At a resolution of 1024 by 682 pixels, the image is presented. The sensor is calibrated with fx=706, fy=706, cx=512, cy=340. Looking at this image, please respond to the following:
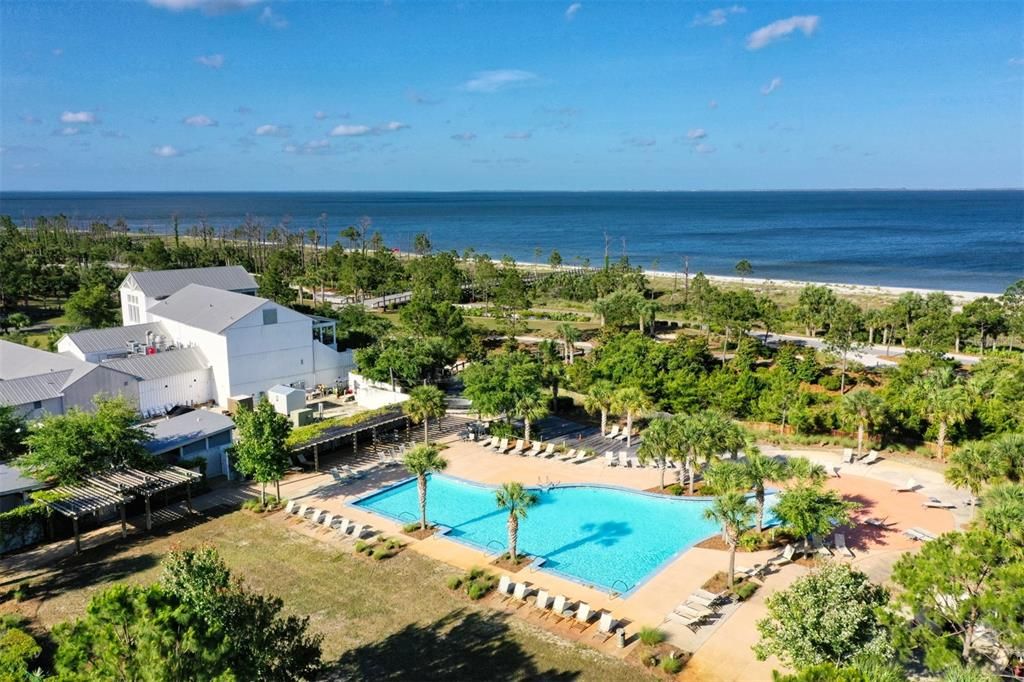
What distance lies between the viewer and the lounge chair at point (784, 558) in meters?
24.3

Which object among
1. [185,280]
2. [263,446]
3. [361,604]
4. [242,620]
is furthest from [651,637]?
[185,280]

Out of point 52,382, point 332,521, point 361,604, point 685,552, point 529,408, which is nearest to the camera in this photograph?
point 361,604

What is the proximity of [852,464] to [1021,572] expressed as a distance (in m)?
20.2

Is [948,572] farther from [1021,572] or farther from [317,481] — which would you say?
[317,481]

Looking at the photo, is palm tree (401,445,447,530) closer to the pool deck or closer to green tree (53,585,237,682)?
the pool deck

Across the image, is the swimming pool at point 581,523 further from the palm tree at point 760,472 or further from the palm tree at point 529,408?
the palm tree at point 529,408

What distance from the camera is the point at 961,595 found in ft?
50.1

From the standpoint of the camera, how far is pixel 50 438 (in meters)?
26.4

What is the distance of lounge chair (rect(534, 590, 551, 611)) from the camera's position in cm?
2167

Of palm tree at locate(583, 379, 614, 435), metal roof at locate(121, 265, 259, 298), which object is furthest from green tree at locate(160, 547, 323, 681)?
metal roof at locate(121, 265, 259, 298)

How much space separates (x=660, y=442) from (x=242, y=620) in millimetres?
19210

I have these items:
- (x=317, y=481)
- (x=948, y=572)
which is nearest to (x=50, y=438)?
(x=317, y=481)

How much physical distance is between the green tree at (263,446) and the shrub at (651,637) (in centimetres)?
1604

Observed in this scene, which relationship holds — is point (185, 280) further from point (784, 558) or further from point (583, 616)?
point (784, 558)
